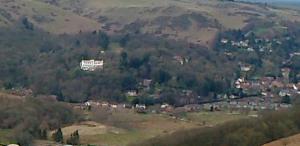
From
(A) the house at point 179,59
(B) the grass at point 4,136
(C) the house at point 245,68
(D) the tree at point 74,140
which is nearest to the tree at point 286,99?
(C) the house at point 245,68

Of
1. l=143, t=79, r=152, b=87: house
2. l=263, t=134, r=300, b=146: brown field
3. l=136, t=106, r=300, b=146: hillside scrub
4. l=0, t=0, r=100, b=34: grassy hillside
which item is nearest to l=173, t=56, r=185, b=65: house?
l=143, t=79, r=152, b=87: house

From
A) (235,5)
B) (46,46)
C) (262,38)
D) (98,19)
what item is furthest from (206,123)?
(235,5)

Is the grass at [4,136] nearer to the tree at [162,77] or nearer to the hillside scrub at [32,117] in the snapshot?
the hillside scrub at [32,117]

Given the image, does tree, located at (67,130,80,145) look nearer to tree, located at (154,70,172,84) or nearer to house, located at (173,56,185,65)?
tree, located at (154,70,172,84)

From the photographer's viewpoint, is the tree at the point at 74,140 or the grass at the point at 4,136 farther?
A: the tree at the point at 74,140

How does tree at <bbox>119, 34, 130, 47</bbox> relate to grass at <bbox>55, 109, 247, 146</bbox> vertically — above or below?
above

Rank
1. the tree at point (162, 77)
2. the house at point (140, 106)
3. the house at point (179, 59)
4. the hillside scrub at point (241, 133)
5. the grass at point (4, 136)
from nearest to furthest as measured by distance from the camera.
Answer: the hillside scrub at point (241, 133), the grass at point (4, 136), the house at point (140, 106), the tree at point (162, 77), the house at point (179, 59)

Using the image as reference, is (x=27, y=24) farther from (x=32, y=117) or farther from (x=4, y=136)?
(x=4, y=136)
